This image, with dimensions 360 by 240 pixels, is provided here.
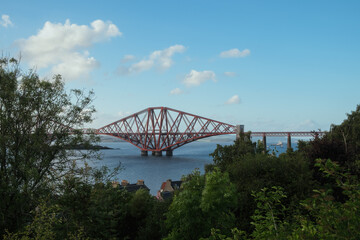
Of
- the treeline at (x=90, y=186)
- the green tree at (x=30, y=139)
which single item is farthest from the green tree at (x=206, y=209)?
the green tree at (x=30, y=139)

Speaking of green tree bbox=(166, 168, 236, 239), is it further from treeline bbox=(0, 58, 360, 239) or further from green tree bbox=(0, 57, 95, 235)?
green tree bbox=(0, 57, 95, 235)

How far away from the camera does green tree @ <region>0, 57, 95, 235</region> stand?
16.5m

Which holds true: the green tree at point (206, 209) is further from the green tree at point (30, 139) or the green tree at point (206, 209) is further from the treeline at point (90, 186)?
the green tree at point (30, 139)

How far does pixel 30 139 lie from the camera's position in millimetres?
19250

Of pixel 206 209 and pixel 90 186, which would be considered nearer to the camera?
pixel 206 209

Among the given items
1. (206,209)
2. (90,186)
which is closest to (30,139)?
(90,186)

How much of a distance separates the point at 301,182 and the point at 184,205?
31.3 ft

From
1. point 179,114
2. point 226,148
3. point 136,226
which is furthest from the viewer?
point 179,114

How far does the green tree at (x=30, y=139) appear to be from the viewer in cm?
1653

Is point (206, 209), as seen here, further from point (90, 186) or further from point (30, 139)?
point (30, 139)

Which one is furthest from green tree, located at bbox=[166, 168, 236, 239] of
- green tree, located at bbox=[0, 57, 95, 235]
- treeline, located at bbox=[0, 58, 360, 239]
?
green tree, located at bbox=[0, 57, 95, 235]

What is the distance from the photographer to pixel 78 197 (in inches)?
637

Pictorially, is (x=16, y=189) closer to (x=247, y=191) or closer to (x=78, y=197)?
(x=78, y=197)

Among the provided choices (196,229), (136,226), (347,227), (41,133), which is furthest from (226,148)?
(347,227)
